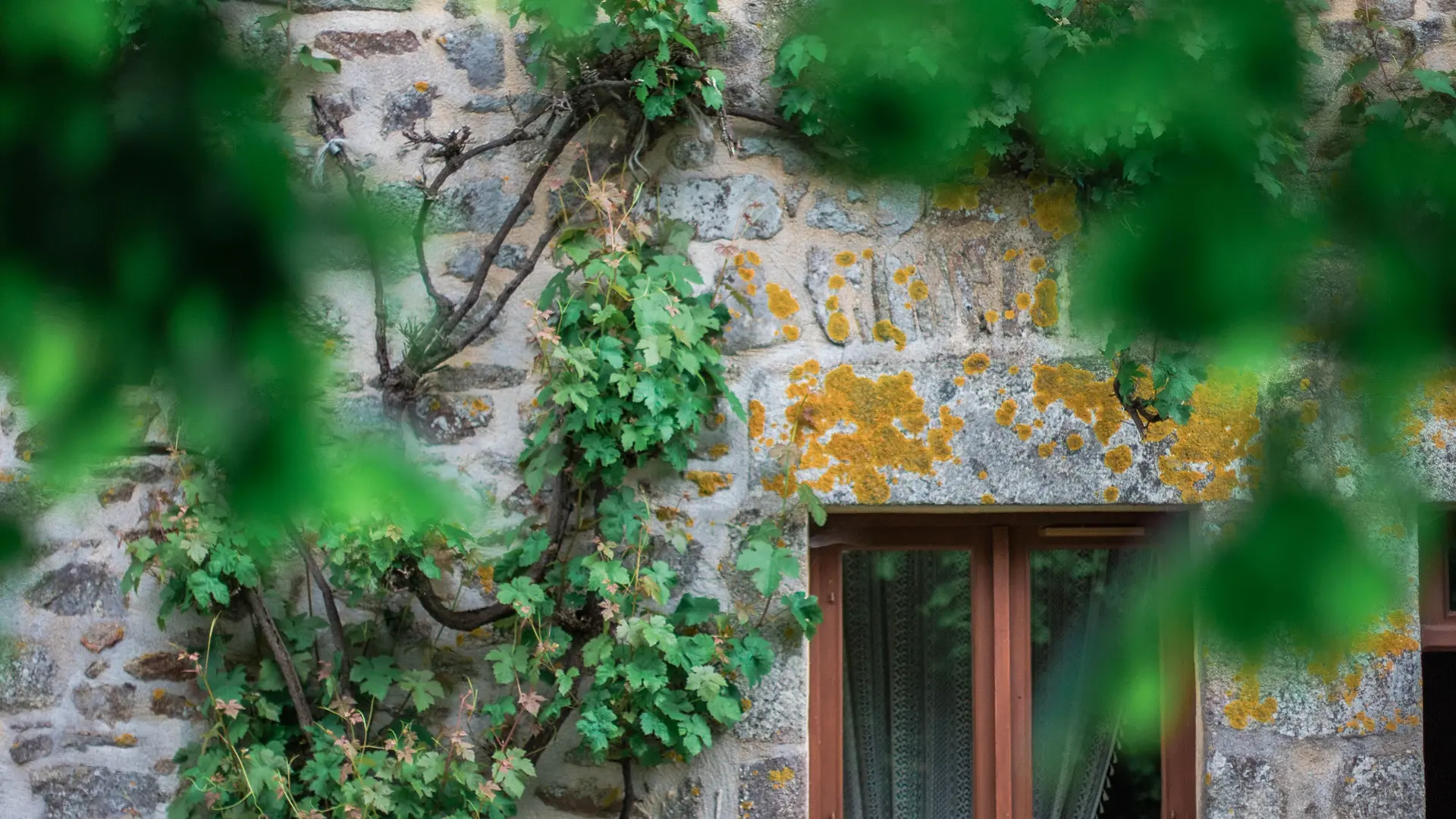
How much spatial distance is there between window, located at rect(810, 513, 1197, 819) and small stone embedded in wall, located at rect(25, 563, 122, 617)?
1.39 meters

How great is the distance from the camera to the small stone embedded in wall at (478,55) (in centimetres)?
253

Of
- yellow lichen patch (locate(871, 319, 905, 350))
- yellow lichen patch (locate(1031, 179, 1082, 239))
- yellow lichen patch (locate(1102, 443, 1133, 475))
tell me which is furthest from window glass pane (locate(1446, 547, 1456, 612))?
yellow lichen patch (locate(871, 319, 905, 350))

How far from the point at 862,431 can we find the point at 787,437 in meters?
0.15

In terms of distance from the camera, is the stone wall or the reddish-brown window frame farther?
the reddish-brown window frame

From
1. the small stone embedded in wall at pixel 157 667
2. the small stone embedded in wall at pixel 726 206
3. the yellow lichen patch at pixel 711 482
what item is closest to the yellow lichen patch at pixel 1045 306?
the small stone embedded in wall at pixel 726 206

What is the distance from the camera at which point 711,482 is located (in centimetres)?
248

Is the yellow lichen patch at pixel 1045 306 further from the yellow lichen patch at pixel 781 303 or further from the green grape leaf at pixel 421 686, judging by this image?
the green grape leaf at pixel 421 686

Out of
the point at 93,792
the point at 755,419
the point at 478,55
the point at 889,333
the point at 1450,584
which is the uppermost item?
the point at 478,55

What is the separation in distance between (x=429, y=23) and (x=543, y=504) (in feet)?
3.24

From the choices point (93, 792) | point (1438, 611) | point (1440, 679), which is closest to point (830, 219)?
point (1438, 611)

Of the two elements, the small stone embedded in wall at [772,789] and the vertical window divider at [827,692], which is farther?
the vertical window divider at [827,692]

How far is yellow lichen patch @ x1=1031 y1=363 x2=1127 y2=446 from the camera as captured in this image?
243 centimetres

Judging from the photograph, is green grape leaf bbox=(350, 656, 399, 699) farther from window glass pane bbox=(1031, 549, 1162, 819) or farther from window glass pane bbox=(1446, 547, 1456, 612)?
window glass pane bbox=(1446, 547, 1456, 612)

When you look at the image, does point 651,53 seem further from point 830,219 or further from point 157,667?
point 157,667
